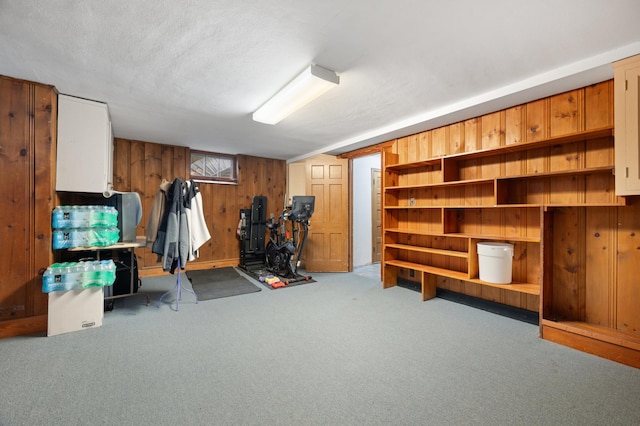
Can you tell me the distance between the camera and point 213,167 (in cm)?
553

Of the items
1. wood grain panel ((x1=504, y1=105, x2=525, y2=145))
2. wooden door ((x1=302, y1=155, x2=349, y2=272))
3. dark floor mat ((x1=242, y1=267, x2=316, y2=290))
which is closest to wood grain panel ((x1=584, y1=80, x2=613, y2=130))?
wood grain panel ((x1=504, y1=105, x2=525, y2=145))

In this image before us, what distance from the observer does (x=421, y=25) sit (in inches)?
69.1

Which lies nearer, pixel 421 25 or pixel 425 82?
pixel 421 25

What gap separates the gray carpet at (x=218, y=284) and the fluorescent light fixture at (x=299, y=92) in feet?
7.82

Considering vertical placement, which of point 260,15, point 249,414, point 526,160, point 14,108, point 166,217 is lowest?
point 249,414

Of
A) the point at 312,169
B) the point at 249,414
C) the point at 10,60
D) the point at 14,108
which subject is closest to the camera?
the point at 249,414

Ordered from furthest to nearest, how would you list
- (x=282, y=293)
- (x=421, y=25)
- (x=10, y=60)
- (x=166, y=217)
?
(x=282, y=293), (x=166, y=217), (x=10, y=60), (x=421, y=25)

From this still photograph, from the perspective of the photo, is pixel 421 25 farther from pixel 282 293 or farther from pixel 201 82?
pixel 282 293

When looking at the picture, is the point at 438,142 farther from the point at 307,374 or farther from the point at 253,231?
the point at 253,231

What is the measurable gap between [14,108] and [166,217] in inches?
62.1

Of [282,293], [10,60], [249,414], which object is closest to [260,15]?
[10,60]

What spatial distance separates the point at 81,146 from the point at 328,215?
370 cm

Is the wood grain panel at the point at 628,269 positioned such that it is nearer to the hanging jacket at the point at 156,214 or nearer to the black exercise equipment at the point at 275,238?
the black exercise equipment at the point at 275,238

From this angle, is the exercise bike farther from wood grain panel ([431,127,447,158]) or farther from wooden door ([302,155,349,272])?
wood grain panel ([431,127,447,158])
